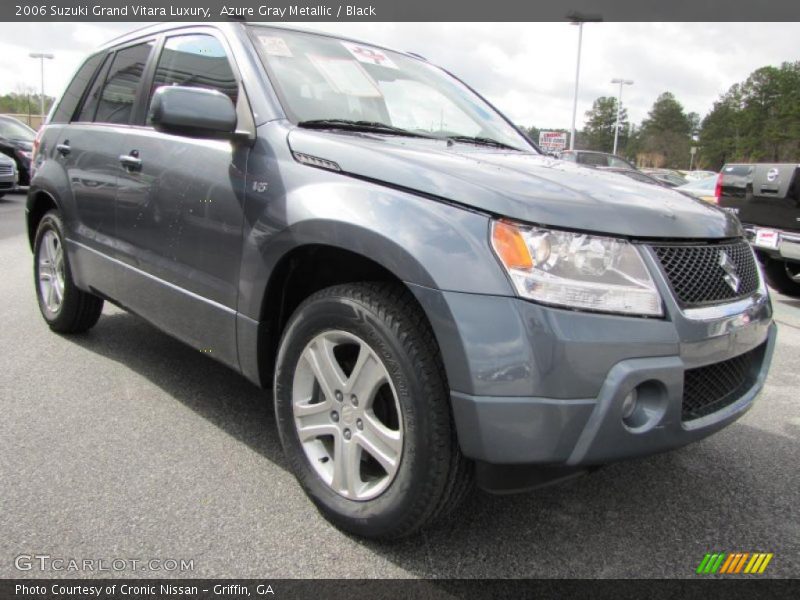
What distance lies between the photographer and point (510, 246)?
1876 mm

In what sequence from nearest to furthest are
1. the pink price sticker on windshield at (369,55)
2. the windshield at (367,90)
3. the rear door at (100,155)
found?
the windshield at (367,90), the pink price sticker on windshield at (369,55), the rear door at (100,155)

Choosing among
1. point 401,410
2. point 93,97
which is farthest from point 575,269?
point 93,97

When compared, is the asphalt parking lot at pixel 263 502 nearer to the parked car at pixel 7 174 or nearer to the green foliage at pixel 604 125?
the parked car at pixel 7 174

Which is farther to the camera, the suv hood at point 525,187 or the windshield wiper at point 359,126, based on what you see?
the windshield wiper at point 359,126

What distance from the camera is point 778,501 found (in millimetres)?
2680

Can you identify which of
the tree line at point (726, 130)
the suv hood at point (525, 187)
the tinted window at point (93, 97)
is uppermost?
the tree line at point (726, 130)

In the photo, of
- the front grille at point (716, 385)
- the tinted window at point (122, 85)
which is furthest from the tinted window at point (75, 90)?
the front grille at point (716, 385)

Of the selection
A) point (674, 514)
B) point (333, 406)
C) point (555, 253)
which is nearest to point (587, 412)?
point (555, 253)

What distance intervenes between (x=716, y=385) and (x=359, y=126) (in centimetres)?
165

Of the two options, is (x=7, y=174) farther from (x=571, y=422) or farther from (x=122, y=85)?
(x=571, y=422)

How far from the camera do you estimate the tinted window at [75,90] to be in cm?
415

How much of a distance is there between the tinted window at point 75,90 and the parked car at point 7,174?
11.1m

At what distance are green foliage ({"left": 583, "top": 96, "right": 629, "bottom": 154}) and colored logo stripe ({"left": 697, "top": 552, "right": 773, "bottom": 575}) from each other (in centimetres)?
10798

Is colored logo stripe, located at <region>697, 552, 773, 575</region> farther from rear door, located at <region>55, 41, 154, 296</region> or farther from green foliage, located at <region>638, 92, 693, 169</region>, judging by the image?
green foliage, located at <region>638, 92, 693, 169</region>
